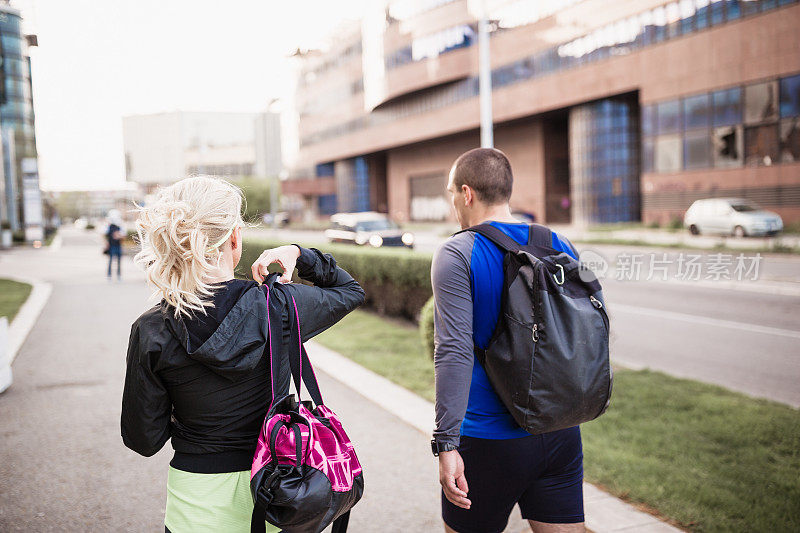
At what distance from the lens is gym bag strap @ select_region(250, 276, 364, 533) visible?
178 cm

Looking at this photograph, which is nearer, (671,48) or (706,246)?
(706,246)

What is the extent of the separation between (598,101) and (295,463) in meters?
42.5

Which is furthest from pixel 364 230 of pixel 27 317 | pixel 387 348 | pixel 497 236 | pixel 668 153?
pixel 497 236

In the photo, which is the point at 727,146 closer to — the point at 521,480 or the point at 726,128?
the point at 726,128

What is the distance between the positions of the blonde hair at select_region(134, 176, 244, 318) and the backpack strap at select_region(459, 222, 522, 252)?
0.81m

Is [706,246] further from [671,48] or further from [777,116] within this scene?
[671,48]

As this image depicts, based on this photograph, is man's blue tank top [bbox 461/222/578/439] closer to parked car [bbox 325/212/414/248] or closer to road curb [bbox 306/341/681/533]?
road curb [bbox 306/341/681/533]

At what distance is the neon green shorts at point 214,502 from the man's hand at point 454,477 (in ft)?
1.87

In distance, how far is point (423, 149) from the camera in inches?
2375

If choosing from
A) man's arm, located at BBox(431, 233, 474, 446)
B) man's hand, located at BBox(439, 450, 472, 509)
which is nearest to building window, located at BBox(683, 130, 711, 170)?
man's arm, located at BBox(431, 233, 474, 446)

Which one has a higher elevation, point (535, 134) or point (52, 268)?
point (535, 134)

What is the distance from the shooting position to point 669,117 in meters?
36.0

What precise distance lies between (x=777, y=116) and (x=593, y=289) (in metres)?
33.8

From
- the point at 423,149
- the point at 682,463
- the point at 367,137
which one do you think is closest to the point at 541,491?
the point at 682,463
